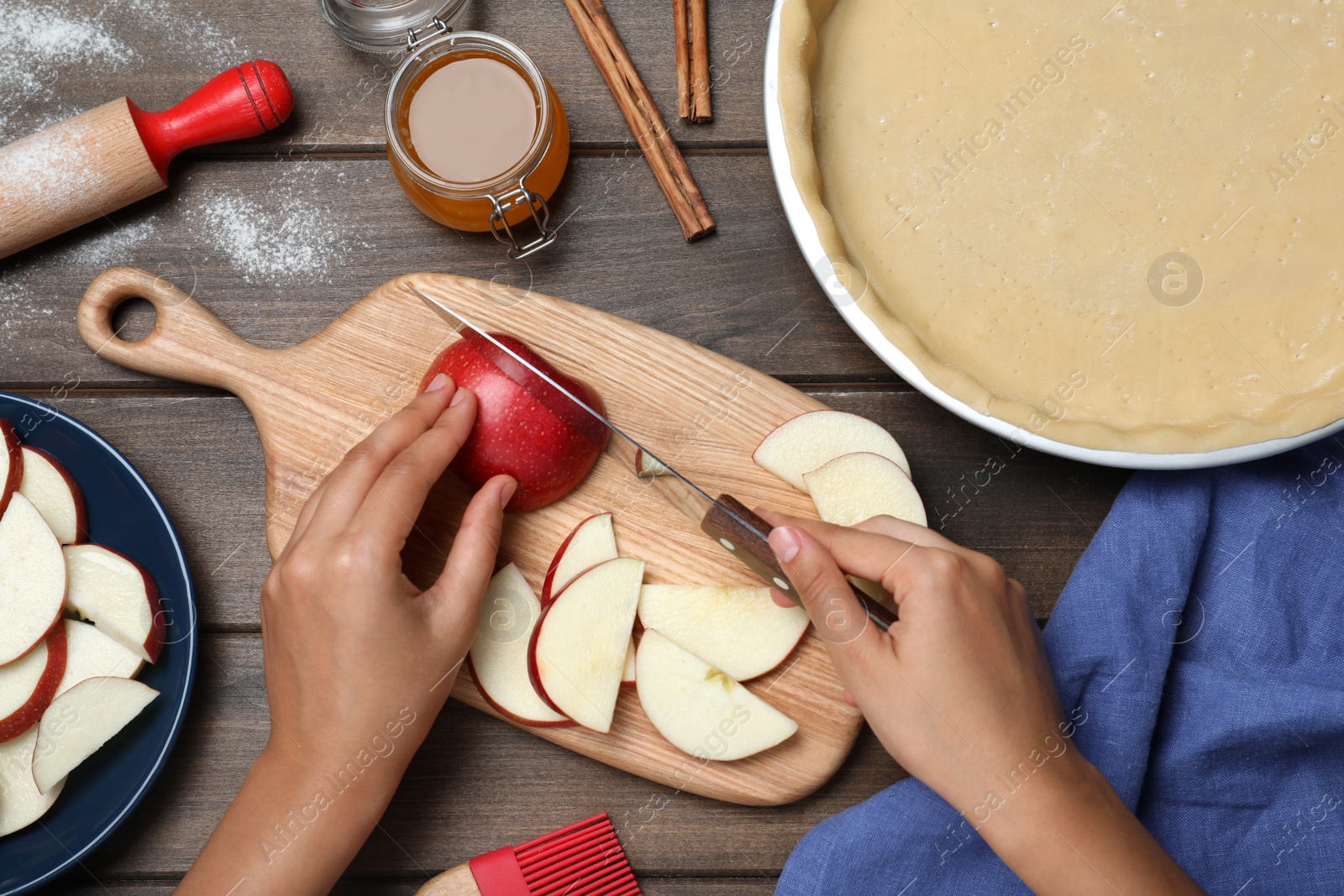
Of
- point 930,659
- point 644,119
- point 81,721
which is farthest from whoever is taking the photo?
point 644,119

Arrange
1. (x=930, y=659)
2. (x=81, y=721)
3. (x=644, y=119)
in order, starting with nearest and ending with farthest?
1. (x=930, y=659)
2. (x=81, y=721)
3. (x=644, y=119)

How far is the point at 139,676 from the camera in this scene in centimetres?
108

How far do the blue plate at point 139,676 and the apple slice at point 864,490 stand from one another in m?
0.81

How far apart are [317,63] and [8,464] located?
66cm

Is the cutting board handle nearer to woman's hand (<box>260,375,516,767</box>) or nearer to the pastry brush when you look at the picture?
woman's hand (<box>260,375,516,767</box>)

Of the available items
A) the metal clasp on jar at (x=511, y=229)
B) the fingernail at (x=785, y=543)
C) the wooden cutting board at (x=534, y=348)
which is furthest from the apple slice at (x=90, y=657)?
the fingernail at (x=785, y=543)

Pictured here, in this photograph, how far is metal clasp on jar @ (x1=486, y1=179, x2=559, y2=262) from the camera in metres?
1.06

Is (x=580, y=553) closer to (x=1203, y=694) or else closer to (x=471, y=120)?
(x=471, y=120)

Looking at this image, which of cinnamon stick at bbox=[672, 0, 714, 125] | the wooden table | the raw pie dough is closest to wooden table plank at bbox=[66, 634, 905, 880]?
the wooden table

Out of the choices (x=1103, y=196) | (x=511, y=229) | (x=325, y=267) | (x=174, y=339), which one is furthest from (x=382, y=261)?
(x=1103, y=196)

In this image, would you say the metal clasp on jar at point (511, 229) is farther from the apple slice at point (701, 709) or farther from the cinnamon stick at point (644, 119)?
the apple slice at point (701, 709)

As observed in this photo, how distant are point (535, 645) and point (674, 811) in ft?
0.95

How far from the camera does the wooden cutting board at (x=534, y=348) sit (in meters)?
1.12

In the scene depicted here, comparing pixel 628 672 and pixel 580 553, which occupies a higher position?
pixel 580 553
